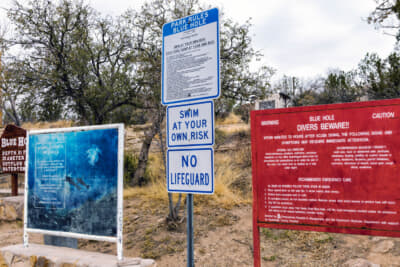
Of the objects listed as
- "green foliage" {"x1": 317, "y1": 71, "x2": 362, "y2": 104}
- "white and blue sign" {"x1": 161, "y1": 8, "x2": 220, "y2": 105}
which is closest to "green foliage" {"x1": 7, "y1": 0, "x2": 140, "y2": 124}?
"white and blue sign" {"x1": 161, "y1": 8, "x2": 220, "y2": 105}

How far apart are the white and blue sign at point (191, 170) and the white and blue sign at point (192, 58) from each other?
49 cm

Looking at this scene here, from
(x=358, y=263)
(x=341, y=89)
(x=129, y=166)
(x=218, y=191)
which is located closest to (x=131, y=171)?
(x=129, y=166)

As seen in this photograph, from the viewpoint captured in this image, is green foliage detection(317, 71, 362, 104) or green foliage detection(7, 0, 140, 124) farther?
green foliage detection(317, 71, 362, 104)

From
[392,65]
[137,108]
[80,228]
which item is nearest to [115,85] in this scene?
[137,108]

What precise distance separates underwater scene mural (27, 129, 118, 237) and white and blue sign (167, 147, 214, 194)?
3.98 feet

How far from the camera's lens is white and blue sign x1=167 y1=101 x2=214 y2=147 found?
2.95m

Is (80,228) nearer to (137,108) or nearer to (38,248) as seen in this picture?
(38,248)

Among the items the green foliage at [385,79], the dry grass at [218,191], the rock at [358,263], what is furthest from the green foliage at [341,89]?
the rock at [358,263]

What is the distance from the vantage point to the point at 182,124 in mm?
3117

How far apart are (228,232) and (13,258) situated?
11.2 ft

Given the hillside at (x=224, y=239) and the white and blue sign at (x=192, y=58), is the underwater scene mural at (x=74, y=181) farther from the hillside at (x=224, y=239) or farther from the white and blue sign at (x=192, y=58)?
the hillside at (x=224, y=239)

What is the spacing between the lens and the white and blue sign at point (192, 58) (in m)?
2.99

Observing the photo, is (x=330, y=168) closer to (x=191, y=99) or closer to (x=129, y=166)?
(x=191, y=99)

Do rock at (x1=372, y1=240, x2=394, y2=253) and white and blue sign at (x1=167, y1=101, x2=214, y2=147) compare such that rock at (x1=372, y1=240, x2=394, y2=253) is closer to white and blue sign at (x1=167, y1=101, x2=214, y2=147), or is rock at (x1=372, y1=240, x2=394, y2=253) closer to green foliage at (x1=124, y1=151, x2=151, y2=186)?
white and blue sign at (x1=167, y1=101, x2=214, y2=147)
